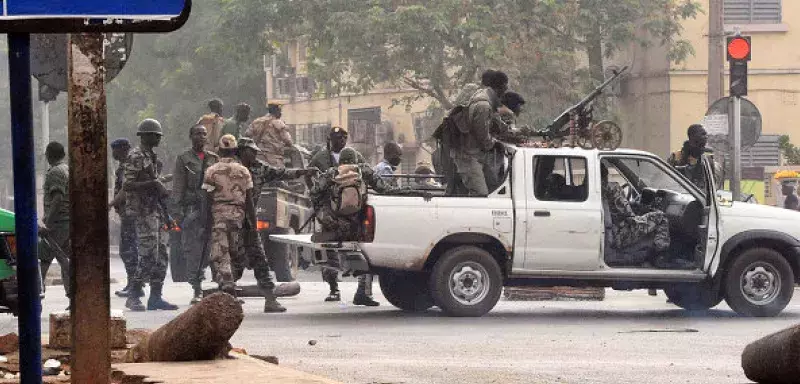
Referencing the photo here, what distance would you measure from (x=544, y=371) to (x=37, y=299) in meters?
6.59

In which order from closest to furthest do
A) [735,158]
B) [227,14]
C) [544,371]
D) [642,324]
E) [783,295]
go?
1. [544,371]
2. [642,324]
3. [783,295]
4. [735,158]
5. [227,14]

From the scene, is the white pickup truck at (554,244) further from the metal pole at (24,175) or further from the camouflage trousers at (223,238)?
the metal pole at (24,175)

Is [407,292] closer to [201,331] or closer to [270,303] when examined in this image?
[270,303]

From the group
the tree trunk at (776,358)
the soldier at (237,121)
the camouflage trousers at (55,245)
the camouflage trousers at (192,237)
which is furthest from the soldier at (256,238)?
the tree trunk at (776,358)

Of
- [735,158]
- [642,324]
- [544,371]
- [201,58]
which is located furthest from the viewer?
[201,58]

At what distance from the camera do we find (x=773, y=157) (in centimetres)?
3947

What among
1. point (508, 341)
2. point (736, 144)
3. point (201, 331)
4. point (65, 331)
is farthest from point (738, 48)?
point (201, 331)

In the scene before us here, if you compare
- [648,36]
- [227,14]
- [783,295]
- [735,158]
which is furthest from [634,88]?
[783,295]

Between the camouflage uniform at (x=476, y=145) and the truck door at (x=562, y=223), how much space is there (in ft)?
1.50

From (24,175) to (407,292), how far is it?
479 inches

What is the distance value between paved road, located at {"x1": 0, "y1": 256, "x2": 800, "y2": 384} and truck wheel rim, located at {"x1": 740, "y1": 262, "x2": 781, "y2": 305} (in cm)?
27


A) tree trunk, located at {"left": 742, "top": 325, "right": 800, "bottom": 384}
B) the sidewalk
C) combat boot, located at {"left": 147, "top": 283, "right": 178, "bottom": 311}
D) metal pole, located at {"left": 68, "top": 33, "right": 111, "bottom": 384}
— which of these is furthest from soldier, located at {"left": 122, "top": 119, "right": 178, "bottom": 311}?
metal pole, located at {"left": 68, "top": 33, "right": 111, "bottom": 384}

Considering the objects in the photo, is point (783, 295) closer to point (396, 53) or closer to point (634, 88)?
point (396, 53)

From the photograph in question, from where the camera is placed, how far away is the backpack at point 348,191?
15.6m
